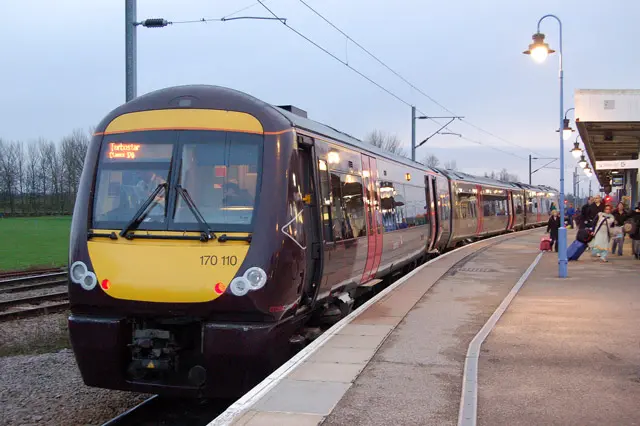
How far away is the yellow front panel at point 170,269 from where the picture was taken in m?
6.35

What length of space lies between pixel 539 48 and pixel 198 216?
1068cm

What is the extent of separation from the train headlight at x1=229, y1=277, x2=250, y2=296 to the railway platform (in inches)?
33.5

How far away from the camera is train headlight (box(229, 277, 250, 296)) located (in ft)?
20.8

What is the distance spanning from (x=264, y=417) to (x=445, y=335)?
3858mm

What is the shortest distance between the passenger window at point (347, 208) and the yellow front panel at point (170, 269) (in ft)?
8.38

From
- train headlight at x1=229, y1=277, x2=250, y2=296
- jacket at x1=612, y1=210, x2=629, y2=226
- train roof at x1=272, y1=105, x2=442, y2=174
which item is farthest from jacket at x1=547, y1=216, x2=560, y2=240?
train headlight at x1=229, y1=277, x2=250, y2=296

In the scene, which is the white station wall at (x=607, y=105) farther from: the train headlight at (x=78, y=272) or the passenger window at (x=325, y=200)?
the train headlight at (x=78, y=272)

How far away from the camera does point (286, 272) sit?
22.2ft

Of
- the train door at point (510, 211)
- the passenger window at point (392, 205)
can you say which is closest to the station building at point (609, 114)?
the passenger window at point (392, 205)

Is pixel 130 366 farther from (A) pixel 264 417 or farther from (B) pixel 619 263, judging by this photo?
(B) pixel 619 263

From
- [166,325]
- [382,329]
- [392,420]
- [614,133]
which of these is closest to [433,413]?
[392,420]

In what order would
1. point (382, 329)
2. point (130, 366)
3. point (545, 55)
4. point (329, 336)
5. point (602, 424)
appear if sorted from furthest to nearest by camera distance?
point (545, 55) → point (382, 329) → point (329, 336) → point (130, 366) → point (602, 424)

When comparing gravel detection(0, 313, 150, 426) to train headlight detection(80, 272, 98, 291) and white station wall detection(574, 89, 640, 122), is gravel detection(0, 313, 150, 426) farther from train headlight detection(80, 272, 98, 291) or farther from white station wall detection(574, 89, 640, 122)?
white station wall detection(574, 89, 640, 122)

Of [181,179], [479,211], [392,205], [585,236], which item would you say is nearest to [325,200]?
[181,179]
